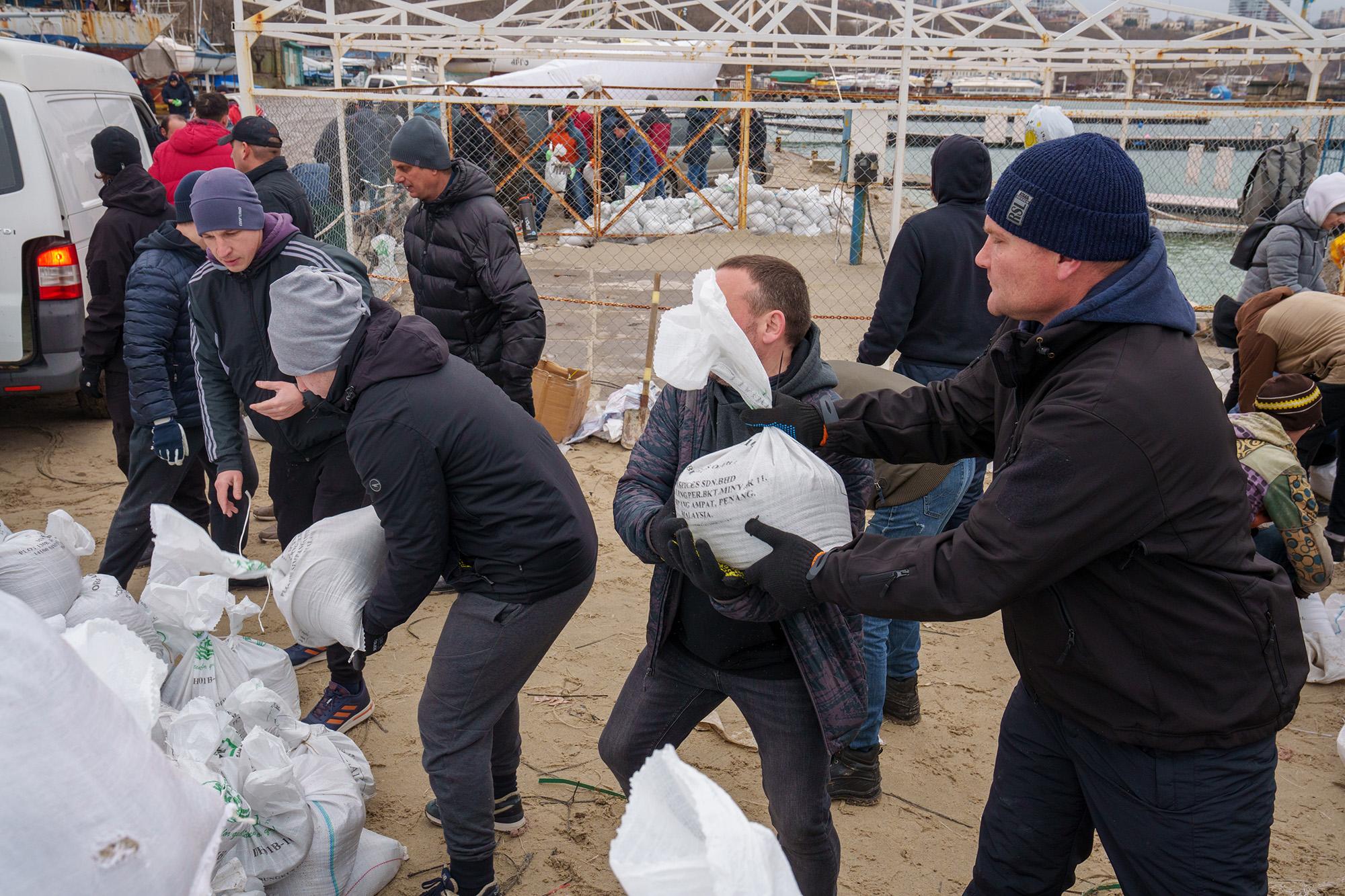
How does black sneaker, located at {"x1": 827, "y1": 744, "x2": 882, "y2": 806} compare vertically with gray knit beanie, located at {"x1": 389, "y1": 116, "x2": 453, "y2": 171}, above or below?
below

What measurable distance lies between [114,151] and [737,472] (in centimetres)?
385

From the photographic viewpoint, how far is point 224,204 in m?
3.06

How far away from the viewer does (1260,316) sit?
4391 millimetres

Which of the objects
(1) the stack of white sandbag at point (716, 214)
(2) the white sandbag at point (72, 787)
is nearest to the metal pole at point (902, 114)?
(2) the white sandbag at point (72, 787)

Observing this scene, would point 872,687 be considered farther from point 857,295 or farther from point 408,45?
point 408,45

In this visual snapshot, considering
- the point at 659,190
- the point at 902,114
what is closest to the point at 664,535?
the point at 902,114

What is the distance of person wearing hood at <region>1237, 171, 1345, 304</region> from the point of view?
17.1 feet

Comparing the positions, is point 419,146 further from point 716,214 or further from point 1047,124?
point 716,214

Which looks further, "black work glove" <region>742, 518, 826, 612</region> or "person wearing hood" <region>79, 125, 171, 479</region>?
"person wearing hood" <region>79, 125, 171, 479</region>

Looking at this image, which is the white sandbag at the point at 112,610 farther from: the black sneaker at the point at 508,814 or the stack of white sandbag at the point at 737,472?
the stack of white sandbag at the point at 737,472

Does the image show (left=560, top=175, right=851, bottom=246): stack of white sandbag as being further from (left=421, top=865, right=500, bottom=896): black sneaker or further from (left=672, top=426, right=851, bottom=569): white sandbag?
(left=672, top=426, right=851, bottom=569): white sandbag

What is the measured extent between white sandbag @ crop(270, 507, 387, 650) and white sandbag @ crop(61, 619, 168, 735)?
455 millimetres

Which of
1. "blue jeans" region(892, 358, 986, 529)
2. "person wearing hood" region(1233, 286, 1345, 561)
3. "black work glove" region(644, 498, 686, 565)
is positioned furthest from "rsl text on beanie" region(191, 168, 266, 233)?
"person wearing hood" region(1233, 286, 1345, 561)

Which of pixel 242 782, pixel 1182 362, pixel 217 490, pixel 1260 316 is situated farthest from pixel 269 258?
pixel 1260 316
